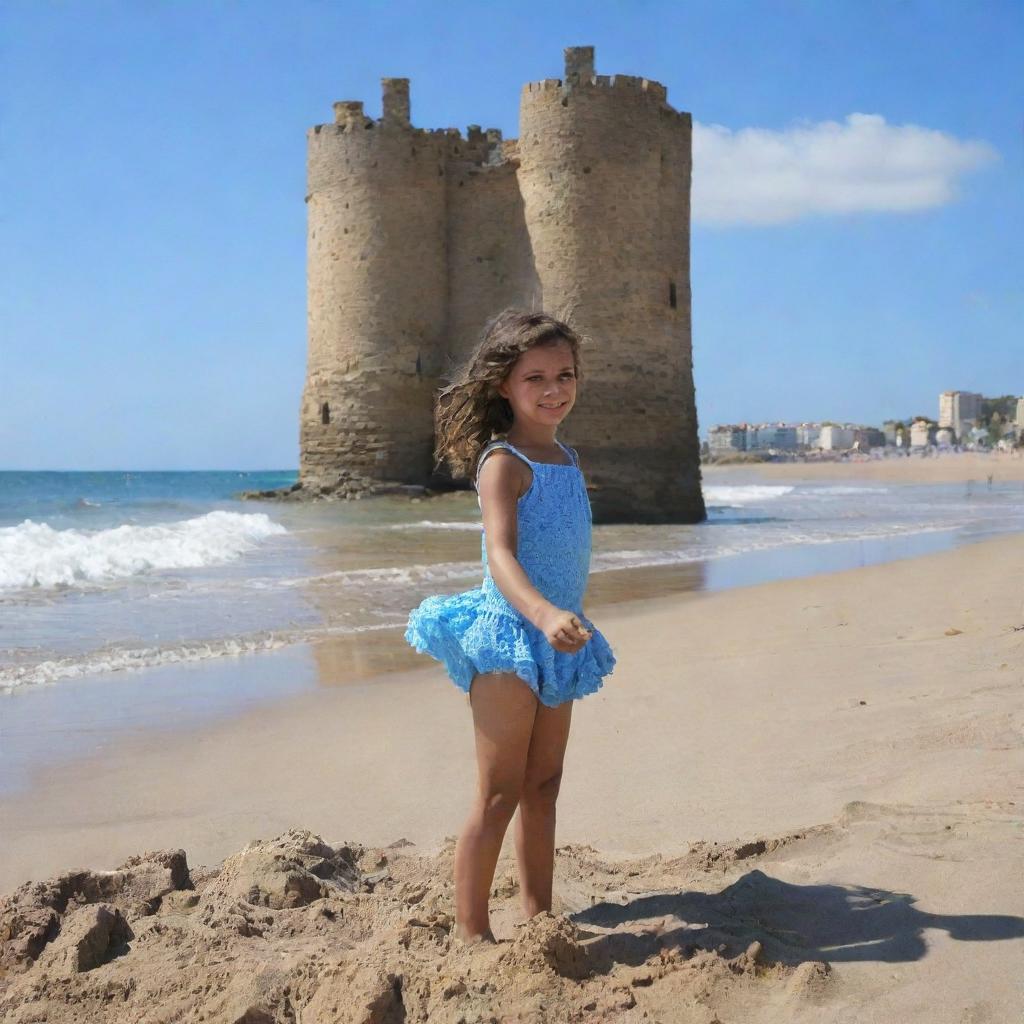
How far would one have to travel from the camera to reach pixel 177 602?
8.71 metres

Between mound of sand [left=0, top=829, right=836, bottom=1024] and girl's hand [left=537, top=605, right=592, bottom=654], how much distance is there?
591mm

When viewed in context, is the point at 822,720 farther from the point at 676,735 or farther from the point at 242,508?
the point at 242,508

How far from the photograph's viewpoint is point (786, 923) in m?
2.52

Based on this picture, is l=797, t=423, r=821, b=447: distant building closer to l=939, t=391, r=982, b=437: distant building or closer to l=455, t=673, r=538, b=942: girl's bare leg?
l=939, t=391, r=982, b=437: distant building

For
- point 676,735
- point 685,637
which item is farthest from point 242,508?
point 676,735

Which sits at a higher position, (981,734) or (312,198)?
(312,198)

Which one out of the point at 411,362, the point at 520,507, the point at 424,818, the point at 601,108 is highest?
the point at 601,108

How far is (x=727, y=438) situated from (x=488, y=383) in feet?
353

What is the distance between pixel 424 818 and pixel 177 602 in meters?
5.68

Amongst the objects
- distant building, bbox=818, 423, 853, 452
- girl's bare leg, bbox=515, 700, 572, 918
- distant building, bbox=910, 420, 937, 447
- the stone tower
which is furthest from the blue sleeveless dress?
distant building, bbox=818, 423, 853, 452

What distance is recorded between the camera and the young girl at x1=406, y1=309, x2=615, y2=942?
2.48 meters

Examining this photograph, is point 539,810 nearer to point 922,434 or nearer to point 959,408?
point 922,434

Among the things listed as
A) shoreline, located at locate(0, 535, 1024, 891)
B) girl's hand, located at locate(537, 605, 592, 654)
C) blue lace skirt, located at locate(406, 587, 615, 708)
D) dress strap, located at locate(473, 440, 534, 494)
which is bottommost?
shoreline, located at locate(0, 535, 1024, 891)

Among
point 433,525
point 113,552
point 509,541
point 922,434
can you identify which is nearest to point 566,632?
point 509,541
